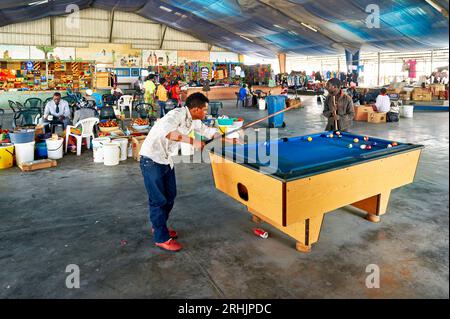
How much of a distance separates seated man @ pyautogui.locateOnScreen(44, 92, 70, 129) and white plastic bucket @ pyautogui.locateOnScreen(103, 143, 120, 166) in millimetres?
2348

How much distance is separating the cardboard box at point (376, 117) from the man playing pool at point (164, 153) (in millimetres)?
9653

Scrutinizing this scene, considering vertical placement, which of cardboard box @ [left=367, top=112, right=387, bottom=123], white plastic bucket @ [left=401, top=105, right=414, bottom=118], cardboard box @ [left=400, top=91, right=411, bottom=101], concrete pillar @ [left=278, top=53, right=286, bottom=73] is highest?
concrete pillar @ [left=278, top=53, right=286, bottom=73]

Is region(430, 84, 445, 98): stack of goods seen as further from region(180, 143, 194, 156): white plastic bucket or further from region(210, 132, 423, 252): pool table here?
region(210, 132, 423, 252): pool table

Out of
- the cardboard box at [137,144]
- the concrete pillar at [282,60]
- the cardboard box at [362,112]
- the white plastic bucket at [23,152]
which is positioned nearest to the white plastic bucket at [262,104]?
the cardboard box at [362,112]

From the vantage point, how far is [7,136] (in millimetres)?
6602

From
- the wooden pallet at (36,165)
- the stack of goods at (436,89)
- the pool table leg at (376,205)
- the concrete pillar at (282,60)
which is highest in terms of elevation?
the concrete pillar at (282,60)

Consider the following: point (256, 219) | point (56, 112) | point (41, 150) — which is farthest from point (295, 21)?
point (256, 219)

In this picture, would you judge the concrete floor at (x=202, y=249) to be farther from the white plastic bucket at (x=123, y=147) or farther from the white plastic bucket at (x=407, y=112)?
the white plastic bucket at (x=407, y=112)

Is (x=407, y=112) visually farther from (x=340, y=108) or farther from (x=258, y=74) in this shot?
(x=258, y=74)

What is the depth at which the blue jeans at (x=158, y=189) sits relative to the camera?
3139mm

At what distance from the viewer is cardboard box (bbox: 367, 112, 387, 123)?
11.4 meters

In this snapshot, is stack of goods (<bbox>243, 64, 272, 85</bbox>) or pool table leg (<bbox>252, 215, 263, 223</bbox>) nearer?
pool table leg (<bbox>252, 215, 263, 223</bbox>)

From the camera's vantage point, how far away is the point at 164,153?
3.14m

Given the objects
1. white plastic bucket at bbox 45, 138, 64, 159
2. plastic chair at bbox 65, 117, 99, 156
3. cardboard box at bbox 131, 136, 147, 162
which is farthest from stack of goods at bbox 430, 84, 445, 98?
white plastic bucket at bbox 45, 138, 64, 159
